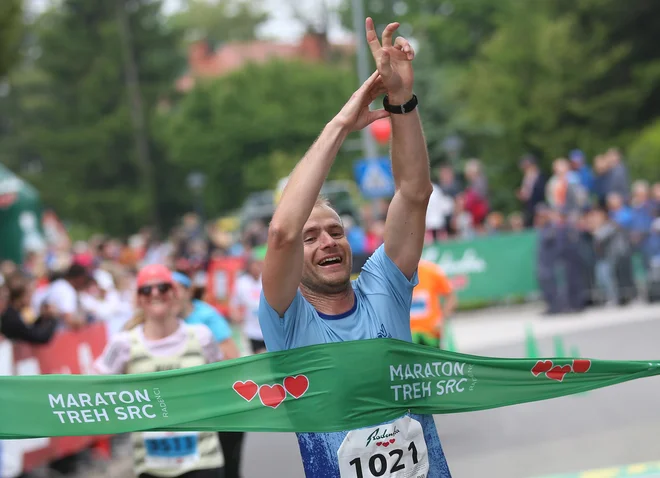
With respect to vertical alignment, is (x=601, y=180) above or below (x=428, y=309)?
above

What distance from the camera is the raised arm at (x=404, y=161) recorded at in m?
3.98

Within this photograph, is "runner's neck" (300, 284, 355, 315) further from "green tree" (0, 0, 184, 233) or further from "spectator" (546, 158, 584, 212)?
"green tree" (0, 0, 184, 233)

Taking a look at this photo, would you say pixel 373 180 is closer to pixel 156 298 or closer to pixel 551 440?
pixel 551 440

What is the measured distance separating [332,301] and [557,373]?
1.11 meters

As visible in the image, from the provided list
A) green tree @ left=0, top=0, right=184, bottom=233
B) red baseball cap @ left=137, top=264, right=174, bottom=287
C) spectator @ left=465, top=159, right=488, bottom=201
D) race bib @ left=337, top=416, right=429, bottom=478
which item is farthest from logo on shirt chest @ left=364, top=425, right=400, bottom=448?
green tree @ left=0, top=0, right=184, bottom=233

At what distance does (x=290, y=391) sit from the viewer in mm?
4266

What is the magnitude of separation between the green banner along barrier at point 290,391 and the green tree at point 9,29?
21.3 meters

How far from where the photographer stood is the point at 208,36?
10881 centimetres

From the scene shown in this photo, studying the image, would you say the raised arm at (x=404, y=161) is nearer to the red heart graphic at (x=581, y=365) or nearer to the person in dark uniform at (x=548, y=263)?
the red heart graphic at (x=581, y=365)

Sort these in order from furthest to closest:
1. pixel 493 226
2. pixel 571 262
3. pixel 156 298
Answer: pixel 493 226
pixel 571 262
pixel 156 298

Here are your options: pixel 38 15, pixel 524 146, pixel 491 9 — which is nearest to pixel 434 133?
pixel 524 146

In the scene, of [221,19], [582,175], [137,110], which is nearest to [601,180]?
[582,175]

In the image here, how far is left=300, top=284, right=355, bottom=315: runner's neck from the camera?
13.8 ft

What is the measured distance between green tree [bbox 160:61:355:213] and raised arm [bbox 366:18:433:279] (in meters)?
53.6
